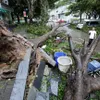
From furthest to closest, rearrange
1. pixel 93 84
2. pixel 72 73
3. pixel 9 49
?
pixel 9 49 < pixel 72 73 < pixel 93 84

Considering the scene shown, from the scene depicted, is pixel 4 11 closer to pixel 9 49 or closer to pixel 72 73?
pixel 9 49

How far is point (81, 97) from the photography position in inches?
152

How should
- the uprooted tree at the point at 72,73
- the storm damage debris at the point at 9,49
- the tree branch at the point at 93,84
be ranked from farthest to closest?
the storm damage debris at the point at 9,49, the tree branch at the point at 93,84, the uprooted tree at the point at 72,73

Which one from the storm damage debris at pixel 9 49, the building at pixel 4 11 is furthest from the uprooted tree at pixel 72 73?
the building at pixel 4 11

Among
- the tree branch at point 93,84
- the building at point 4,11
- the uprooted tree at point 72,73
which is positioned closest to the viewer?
the uprooted tree at point 72,73

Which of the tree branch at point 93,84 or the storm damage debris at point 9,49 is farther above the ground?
the storm damage debris at point 9,49

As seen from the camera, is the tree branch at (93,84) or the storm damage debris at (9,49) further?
the storm damage debris at (9,49)

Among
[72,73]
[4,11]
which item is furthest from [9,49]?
[4,11]

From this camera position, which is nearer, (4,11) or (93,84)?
(93,84)

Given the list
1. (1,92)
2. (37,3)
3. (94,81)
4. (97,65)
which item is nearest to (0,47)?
(1,92)

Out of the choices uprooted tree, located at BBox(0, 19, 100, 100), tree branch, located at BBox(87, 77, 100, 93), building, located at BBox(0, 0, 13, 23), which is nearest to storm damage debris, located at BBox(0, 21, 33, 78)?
uprooted tree, located at BBox(0, 19, 100, 100)

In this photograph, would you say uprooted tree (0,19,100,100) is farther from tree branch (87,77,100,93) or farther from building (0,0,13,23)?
building (0,0,13,23)

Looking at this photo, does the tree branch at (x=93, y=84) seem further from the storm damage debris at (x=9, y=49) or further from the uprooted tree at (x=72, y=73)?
the storm damage debris at (x=9, y=49)

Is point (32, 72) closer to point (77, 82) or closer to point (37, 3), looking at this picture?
point (77, 82)
